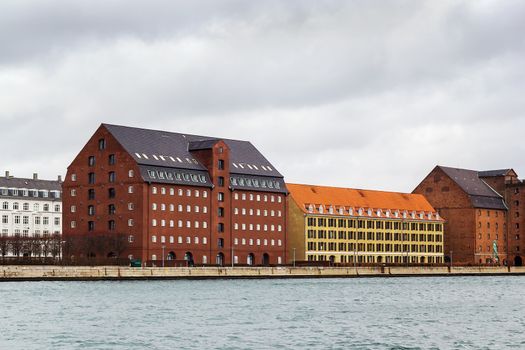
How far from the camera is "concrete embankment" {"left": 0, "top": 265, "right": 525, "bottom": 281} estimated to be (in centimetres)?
10269

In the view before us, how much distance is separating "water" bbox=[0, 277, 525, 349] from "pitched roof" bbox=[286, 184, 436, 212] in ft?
212

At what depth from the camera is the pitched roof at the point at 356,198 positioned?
513 ft

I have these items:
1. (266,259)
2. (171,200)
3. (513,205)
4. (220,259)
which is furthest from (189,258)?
(513,205)

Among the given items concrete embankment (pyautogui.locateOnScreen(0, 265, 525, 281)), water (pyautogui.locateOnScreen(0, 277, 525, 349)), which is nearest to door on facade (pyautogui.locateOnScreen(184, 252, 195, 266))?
concrete embankment (pyautogui.locateOnScreen(0, 265, 525, 281))

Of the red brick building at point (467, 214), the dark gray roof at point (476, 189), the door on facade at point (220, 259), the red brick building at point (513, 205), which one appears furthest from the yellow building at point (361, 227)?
the red brick building at point (513, 205)

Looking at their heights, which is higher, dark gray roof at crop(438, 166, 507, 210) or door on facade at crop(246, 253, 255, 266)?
dark gray roof at crop(438, 166, 507, 210)

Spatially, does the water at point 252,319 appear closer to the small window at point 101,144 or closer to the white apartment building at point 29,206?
the small window at point 101,144

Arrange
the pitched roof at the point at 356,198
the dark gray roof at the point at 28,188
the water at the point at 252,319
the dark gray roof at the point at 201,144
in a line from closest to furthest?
the water at the point at 252,319 < the dark gray roof at the point at 201,144 < the pitched roof at the point at 356,198 < the dark gray roof at the point at 28,188

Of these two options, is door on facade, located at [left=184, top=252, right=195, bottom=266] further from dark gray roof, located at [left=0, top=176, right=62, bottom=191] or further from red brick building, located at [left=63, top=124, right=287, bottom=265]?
dark gray roof, located at [left=0, top=176, right=62, bottom=191]

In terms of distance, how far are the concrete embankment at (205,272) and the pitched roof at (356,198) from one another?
697 inches

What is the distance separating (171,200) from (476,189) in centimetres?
6825

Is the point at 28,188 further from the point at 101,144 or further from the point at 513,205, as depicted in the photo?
the point at 513,205

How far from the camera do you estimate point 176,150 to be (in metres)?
139

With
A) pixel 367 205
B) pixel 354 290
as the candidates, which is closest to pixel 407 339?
pixel 354 290
